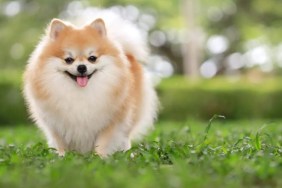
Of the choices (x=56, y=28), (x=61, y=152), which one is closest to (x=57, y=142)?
(x=61, y=152)

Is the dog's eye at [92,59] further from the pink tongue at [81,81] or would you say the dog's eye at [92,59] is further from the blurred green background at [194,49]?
the blurred green background at [194,49]

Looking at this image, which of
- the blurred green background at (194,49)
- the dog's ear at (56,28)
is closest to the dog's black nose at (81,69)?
the dog's ear at (56,28)

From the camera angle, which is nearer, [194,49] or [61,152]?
[61,152]

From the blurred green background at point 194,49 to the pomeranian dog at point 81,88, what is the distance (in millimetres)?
9391

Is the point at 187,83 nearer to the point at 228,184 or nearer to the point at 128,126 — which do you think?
the point at 128,126

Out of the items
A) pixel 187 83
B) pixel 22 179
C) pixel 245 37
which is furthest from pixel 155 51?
pixel 22 179

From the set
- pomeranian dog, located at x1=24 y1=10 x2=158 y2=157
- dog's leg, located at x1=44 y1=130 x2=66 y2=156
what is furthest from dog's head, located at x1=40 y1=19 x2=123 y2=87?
dog's leg, located at x1=44 y1=130 x2=66 y2=156

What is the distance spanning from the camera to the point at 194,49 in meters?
21.8

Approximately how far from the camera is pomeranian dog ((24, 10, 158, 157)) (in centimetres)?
468

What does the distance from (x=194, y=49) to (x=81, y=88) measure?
1729 cm

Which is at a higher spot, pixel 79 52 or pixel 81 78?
pixel 79 52

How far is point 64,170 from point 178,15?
1996cm

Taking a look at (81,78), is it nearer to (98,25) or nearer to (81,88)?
(81,88)

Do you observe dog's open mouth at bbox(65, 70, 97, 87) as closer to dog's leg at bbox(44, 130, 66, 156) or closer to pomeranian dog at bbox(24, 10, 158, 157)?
pomeranian dog at bbox(24, 10, 158, 157)
